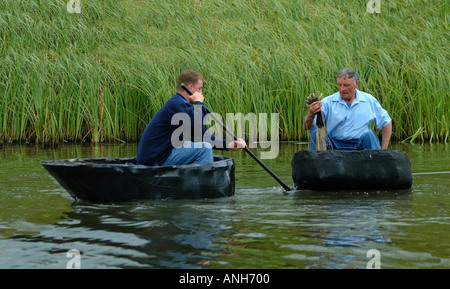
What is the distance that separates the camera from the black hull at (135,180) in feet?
21.0

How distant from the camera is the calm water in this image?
4.29m

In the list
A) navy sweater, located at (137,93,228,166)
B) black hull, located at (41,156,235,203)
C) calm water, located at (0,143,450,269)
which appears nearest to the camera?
calm water, located at (0,143,450,269)

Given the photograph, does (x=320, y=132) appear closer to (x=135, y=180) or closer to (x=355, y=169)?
(x=355, y=169)

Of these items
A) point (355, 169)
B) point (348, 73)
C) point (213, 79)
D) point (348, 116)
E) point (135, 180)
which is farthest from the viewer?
point (213, 79)

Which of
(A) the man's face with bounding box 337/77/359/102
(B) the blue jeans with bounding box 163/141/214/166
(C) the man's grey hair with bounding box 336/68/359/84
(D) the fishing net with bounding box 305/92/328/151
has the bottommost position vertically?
(B) the blue jeans with bounding box 163/141/214/166

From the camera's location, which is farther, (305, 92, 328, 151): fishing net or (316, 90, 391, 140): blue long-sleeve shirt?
(316, 90, 391, 140): blue long-sleeve shirt

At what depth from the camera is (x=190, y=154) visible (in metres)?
6.80

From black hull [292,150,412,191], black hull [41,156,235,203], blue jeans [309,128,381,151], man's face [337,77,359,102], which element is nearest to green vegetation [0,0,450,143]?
blue jeans [309,128,381,151]

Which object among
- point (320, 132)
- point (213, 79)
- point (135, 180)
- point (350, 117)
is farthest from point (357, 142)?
point (213, 79)

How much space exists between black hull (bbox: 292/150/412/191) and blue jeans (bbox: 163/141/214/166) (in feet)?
3.29

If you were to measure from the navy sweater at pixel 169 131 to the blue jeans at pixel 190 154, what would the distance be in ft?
0.16

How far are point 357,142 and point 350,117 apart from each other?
0.28 m

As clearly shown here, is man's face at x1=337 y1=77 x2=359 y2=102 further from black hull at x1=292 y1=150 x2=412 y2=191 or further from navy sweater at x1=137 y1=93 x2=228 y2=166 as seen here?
navy sweater at x1=137 y1=93 x2=228 y2=166
